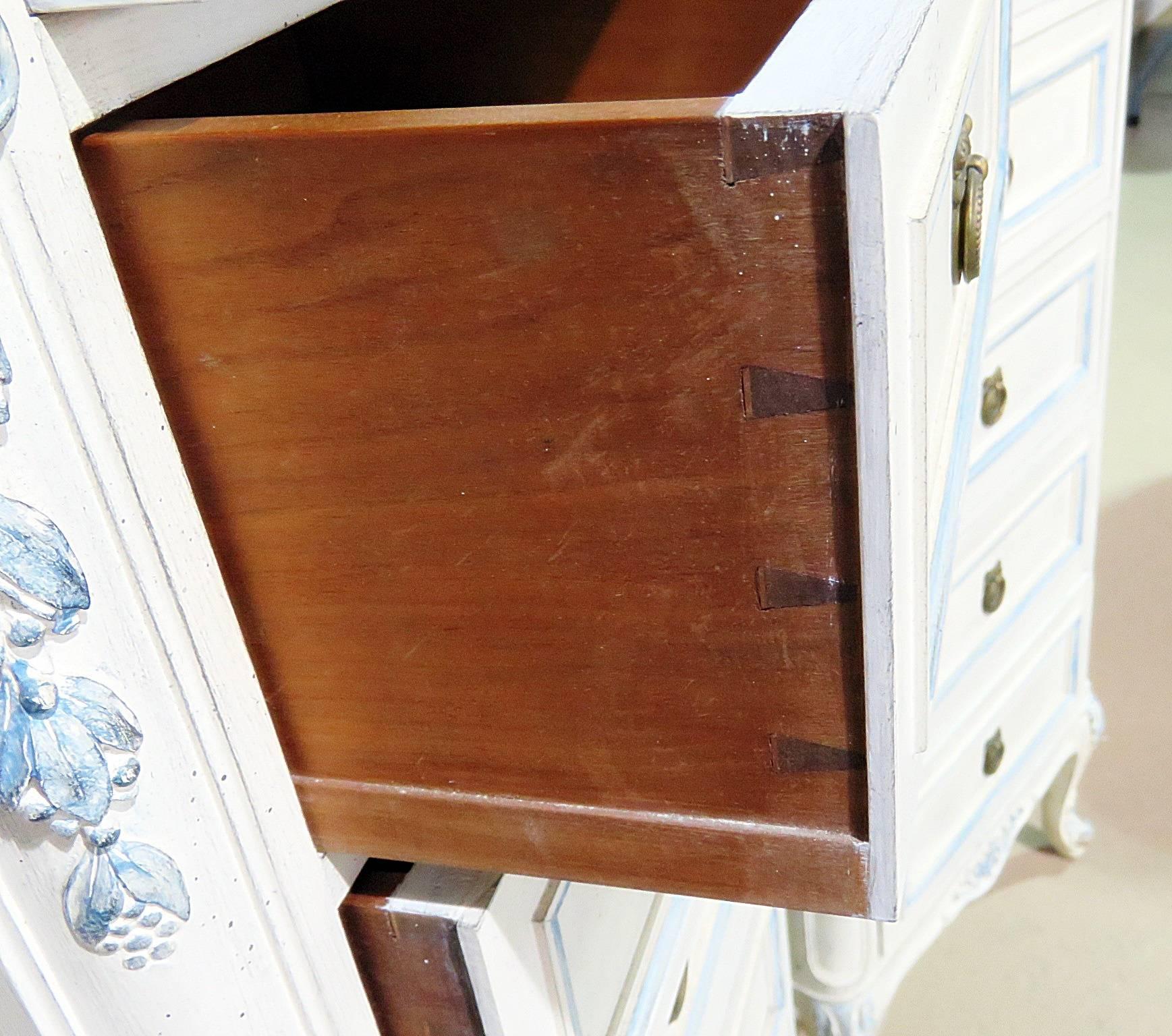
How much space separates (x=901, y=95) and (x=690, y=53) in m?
0.39

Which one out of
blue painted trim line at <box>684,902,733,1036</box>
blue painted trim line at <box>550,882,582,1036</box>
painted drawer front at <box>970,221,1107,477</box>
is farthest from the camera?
painted drawer front at <box>970,221,1107,477</box>

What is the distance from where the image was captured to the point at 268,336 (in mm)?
285

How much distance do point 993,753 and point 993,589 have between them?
20cm

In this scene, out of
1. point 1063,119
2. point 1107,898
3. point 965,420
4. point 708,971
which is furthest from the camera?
point 1107,898

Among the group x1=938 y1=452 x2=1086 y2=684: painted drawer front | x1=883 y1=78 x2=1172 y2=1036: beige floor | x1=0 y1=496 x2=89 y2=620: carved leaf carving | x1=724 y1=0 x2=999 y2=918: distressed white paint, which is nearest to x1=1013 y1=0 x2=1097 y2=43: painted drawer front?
x1=938 y1=452 x2=1086 y2=684: painted drawer front

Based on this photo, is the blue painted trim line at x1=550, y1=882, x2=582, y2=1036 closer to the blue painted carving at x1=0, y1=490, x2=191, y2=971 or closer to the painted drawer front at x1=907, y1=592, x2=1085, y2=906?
the blue painted carving at x1=0, y1=490, x2=191, y2=971

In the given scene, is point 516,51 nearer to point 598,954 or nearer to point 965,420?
point 965,420

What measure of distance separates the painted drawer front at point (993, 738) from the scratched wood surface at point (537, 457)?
2.16 feet

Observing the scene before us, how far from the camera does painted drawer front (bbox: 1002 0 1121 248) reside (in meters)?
0.76

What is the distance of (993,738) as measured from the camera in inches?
40.4

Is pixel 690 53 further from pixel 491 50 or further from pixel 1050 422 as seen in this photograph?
pixel 1050 422

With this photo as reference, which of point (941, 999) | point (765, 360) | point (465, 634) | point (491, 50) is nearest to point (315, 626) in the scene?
point (465, 634)

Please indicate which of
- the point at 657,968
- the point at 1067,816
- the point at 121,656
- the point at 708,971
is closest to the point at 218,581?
the point at 121,656

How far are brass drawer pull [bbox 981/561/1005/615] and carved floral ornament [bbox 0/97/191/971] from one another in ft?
2.47
